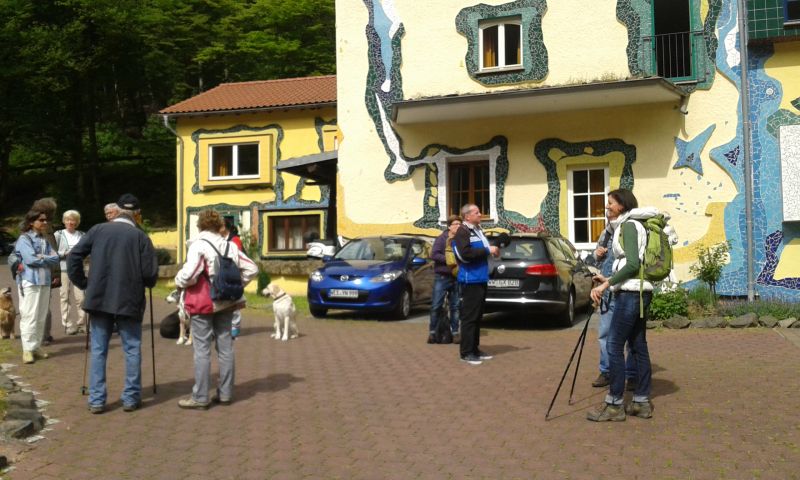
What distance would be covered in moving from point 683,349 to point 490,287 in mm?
3417

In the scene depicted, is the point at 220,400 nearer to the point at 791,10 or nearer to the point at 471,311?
the point at 471,311

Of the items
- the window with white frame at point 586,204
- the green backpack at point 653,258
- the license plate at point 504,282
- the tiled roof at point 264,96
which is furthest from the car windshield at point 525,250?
the tiled roof at point 264,96

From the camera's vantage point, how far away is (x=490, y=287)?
12.8 metres

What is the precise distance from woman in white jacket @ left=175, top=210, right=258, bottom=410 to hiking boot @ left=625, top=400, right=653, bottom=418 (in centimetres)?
368

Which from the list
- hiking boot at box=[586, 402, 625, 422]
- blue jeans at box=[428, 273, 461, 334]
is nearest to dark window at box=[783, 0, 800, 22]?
blue jeans at box=[428, 273, 461, 334]

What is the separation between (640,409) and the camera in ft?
21.8

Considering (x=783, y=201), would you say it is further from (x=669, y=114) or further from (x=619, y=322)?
(x=619, y=322)

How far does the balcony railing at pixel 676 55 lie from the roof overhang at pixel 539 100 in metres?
0.71

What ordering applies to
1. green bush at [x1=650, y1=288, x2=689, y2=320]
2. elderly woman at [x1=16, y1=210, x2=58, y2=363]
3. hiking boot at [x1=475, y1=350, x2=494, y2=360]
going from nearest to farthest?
1. elderly woman at [x1=16, y1=210, x2=58, y2=363]
2. hiking boot at [x1=475, y1=350, x2=494, y2=360]
3. green bush at [x1=650, y1=288, x2=689, y2=320]

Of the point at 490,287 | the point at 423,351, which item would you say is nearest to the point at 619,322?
the point at 423,351

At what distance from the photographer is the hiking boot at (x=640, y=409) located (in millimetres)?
6606

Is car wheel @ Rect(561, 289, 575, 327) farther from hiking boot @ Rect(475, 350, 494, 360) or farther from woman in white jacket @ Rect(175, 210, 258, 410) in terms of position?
woman in white jacket @ Rect(175, 210, 258, 410)

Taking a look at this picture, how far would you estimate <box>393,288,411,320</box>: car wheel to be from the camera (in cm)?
1406

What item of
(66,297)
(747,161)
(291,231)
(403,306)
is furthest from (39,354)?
(291,231)
